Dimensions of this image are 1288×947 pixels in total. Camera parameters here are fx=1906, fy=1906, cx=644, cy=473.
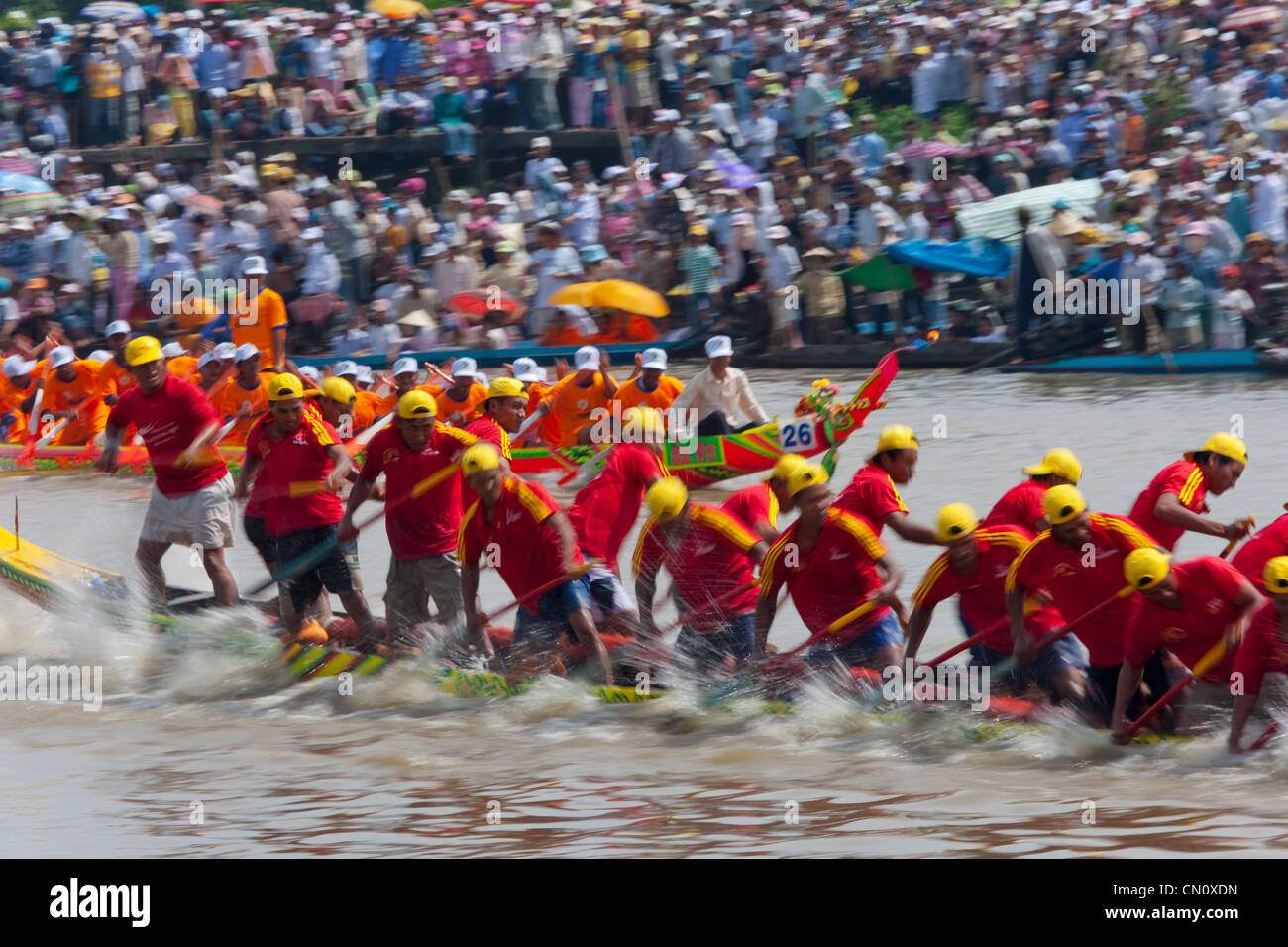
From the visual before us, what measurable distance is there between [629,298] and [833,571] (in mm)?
10038

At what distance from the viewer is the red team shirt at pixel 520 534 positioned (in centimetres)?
827

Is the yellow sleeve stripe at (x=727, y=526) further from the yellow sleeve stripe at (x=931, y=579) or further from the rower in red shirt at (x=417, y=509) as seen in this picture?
the rower in red shirt at (x=417, y=509)

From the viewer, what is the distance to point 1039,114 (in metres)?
18.1

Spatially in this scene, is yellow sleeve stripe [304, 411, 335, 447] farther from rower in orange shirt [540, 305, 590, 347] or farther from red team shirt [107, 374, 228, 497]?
rower in orange shirt [540, 305, 590, 347]

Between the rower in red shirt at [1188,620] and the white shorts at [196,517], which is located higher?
the rower in red shirt at [1188,620]

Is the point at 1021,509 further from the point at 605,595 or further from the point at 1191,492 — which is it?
A: the point at 605,595

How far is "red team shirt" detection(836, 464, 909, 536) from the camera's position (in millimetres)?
7828

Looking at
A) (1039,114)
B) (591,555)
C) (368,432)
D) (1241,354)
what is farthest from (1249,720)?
(1039,114)

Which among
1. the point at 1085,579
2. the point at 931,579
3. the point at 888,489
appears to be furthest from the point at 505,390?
the point at 1085,579

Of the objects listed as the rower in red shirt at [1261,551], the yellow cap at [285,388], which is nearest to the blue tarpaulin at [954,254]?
the yellow cap at [285,388]

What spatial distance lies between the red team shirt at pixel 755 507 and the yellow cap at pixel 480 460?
101 cm

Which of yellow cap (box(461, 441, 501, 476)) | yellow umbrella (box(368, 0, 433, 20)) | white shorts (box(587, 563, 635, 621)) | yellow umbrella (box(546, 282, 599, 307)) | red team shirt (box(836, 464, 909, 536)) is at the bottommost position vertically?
yellow umbrella (box(546, 282, 599, 307))

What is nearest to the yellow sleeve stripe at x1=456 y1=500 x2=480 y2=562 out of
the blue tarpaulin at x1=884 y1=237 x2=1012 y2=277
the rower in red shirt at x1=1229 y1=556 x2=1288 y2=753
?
the rower in red shirt at x1=1229 y1=556 x2=1288 y2=753

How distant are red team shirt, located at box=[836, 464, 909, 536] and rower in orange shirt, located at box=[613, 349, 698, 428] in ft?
15.8
